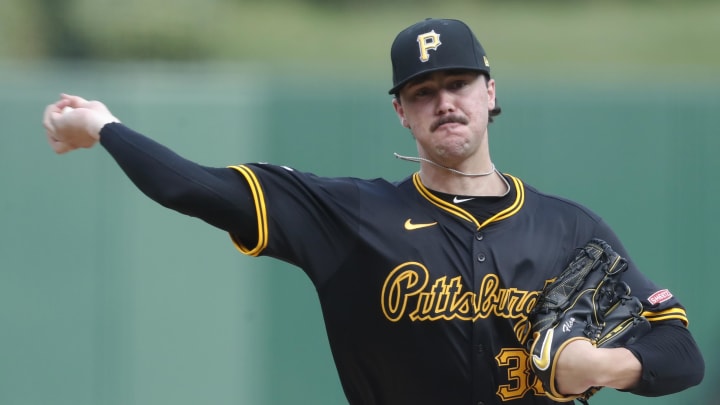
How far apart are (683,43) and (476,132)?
559 cm

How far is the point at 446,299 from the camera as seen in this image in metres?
2.72

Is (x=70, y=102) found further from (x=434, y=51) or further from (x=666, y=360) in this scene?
(x=666, y=360)

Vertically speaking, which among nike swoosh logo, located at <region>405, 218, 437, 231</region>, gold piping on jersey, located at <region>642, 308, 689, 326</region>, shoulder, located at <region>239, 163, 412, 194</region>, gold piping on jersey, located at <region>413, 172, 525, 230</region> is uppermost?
shoulder, located at <region>239, 163, 412, 194</region>

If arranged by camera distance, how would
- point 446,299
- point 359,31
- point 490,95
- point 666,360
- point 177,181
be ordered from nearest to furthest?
point 177,181 < point 666,360 < point 446,299 < point 490,95 < point 359,31

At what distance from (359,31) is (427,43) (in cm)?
547

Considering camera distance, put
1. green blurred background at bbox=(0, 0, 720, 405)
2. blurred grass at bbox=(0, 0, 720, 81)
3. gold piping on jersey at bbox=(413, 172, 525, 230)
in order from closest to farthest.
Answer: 1. gold piping on jersey at bbox=(413, 172, 525, 230)
2. green blurred background at bbox=(0, 0, 720, 405)
3. blurred grass at bbox=(0, 0, 720, 81)

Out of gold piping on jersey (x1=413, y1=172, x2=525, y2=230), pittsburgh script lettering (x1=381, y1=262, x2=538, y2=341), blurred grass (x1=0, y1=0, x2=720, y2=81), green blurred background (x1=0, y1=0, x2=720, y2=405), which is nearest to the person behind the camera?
pittsburgh script lettering (x1=381, y1=262, x2=538, y2=341)

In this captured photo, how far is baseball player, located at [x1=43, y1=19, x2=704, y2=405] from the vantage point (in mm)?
2613

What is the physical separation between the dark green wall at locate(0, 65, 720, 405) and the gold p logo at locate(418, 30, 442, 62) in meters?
2.98

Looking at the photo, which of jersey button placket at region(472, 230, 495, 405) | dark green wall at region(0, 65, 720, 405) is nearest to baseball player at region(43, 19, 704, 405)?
jersey button placket at region(472, 230, 495, 405)

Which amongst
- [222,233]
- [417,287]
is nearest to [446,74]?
[417,287]

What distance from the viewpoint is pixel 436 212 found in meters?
2.84

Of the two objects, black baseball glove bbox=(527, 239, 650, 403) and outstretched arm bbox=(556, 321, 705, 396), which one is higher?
black baseball glove bbox=(527, 239, 650, 403)

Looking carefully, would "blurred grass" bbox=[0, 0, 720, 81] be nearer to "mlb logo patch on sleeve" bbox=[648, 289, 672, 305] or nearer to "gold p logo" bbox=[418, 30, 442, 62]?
"gold p logo" bbox=[418, 30, 442, 62]
